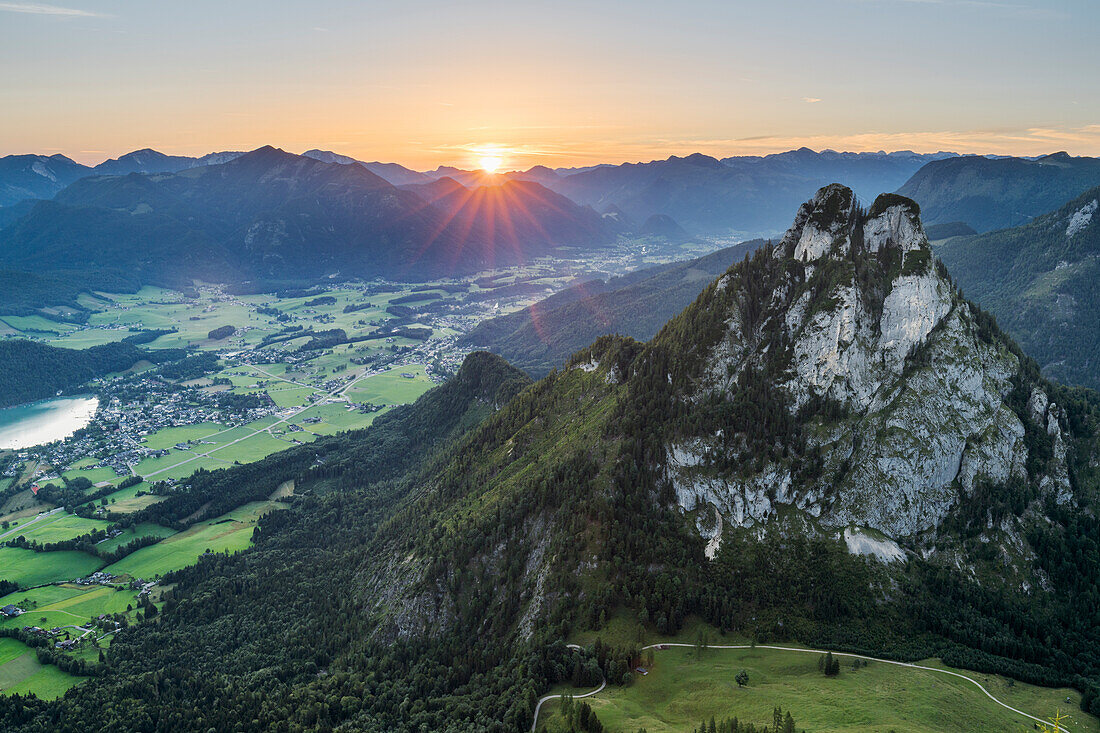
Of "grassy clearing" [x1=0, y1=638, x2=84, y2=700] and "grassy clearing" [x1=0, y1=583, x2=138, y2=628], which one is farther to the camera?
"grassy clearing" [x1=0, y1=583, x2=138, y2=628]

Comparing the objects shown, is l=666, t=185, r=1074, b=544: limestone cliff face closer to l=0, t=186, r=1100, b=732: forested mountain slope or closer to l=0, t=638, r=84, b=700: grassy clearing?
l=0, t=186, r=1100, b=732: forested mountain slope

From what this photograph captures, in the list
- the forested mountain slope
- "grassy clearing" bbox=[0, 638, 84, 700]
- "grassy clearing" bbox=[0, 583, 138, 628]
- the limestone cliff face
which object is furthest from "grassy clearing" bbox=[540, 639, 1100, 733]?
"grassy clearing" bbox=[0, 583, 138, 628]

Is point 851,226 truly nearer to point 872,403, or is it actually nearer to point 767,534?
point 872,403

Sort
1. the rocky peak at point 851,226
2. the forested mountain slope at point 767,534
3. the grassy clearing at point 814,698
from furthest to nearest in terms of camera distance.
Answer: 1. the rocky peak at point 851,226
2. the forested mountain slope at point 767,534
3. the grassy clearing at point 814,698

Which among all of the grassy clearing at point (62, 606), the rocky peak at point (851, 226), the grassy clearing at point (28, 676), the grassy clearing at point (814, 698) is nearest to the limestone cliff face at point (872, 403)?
the rocky peak at point (851, 226)

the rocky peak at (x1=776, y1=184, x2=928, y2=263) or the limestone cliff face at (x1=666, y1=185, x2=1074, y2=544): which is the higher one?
the rocky peak at (x1=776, y1=184, x2=928, y2=263)

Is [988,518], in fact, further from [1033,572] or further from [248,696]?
[248,696]

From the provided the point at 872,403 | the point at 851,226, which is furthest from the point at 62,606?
the point at 851,226

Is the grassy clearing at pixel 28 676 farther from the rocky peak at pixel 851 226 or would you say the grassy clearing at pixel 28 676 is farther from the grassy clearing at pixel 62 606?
the rocky peak at pixel 851 226
